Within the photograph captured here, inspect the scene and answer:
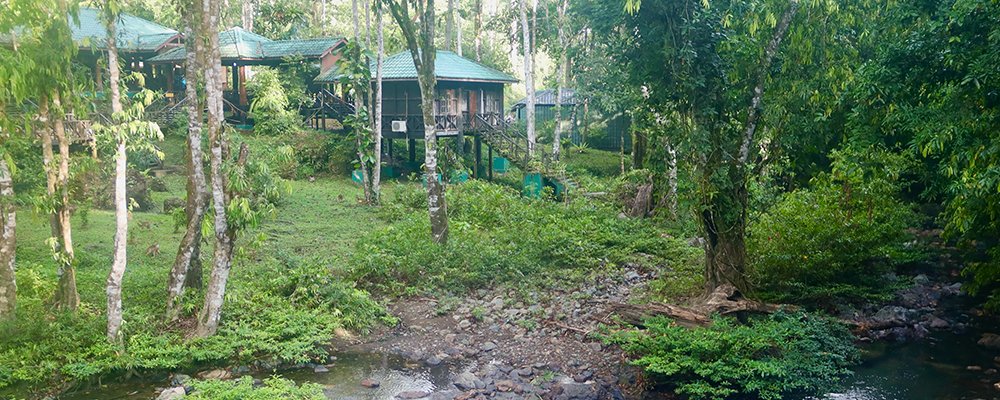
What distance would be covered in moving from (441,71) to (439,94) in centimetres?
119

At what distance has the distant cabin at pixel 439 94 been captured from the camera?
26.8m

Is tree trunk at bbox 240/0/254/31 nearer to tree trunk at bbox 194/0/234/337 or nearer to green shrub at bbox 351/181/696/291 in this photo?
green shrub at bbox 351/181/696/291

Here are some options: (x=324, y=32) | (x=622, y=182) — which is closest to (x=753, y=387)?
(x=622, y=182)

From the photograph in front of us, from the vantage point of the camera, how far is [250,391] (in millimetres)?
8250

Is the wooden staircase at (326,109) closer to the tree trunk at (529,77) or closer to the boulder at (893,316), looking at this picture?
the tree trunk at (529,77)

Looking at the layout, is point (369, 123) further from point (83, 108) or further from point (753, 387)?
point (753, 387)

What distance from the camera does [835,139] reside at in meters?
16.9

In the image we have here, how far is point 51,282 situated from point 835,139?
637 inches

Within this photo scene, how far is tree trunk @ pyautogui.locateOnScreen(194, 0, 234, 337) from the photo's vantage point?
392 inches

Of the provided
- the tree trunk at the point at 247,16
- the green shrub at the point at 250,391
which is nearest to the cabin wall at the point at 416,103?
the tree trunk at the point at 247,16

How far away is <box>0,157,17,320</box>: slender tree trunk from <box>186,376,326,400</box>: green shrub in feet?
11.0

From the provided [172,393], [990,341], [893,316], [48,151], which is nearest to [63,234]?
[48,151]

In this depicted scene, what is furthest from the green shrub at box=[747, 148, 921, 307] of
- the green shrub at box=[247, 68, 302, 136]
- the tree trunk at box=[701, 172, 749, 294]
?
the green shrub at box=[247, 68, 302, 136]

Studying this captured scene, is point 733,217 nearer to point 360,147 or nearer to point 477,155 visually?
point 360,147
